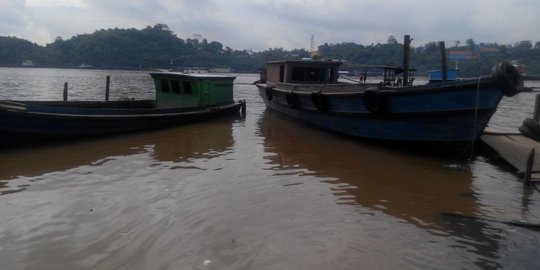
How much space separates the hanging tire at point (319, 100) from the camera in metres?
13.4

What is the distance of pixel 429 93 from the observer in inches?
385

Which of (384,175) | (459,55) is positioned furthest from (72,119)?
(459,55)

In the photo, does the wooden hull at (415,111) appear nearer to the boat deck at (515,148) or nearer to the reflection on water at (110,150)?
the boat deck at (515,148)

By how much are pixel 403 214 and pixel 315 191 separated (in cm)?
164

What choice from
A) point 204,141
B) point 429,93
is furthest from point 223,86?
point 429,93

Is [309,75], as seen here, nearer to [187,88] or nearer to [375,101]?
[187,88]

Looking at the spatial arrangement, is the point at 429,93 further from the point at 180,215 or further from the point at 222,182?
the point at 180,215

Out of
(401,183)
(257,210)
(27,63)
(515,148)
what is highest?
(27,63)

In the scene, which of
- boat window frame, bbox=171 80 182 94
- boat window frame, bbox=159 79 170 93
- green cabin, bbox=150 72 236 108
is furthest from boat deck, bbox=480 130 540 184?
boat window frame, bbox=159 79 170 93

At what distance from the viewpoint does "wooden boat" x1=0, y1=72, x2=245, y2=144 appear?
34.0 feet

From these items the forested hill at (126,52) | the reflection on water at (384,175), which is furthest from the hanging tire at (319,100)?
the forested hill at (126,52)

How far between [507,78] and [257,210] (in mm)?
6126

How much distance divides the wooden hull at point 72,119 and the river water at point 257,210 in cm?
52

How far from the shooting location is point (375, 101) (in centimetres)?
1092
